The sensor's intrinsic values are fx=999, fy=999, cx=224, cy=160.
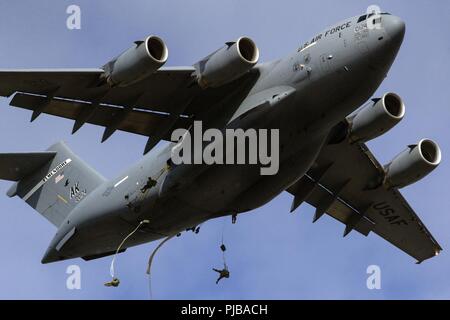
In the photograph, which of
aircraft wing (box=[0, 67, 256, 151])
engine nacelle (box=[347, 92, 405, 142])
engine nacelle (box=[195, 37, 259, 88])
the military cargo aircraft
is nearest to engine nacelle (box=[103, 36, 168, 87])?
the military cargo aircraft

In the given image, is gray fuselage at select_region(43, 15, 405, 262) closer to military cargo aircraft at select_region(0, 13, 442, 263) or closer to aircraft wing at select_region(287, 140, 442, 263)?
military cargo aircraft at select_region(0, 13, 442, 263)

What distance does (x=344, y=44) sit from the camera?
50.6ft

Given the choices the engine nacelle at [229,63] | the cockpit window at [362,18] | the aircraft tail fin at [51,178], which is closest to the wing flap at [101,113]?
the engine nacelle at [229,63]

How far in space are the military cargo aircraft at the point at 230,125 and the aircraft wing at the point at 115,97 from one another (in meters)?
0.02

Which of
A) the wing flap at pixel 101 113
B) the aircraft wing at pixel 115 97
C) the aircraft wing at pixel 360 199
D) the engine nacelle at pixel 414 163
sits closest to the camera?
the aircraft wing at pixel 115 97

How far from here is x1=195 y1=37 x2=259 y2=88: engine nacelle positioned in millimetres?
15562

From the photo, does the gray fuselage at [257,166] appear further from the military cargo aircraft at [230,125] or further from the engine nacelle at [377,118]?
the engine nacelle at [377,118]

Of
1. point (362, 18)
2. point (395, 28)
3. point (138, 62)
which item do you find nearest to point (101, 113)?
point (138, 62)

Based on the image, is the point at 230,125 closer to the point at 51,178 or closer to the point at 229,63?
the point at 229,63

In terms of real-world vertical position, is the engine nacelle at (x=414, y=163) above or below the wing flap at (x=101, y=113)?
below

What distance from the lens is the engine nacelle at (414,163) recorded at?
17.9 metres

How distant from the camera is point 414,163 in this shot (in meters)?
18.0

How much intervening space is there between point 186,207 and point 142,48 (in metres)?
3.00

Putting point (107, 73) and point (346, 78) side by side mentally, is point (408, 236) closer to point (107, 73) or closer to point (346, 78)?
point (346, 78)
